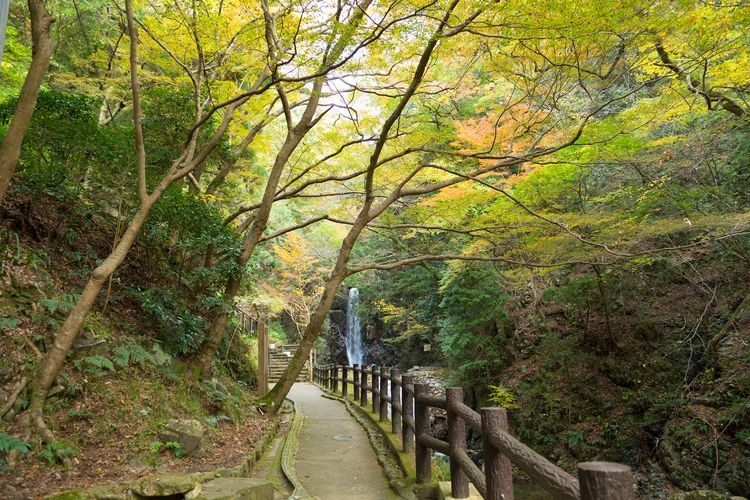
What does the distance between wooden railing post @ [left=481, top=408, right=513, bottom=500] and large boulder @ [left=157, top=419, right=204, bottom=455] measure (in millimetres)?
3540

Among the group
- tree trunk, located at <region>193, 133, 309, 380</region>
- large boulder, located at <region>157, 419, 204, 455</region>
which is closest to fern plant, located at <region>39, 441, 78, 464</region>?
large boulder, located at <region>157, 419, 204, 455</region>

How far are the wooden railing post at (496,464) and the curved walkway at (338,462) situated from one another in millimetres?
2348

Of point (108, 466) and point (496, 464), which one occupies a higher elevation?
point (496, 464)

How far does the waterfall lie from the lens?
87.1 ft

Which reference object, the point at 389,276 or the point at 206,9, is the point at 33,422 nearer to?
the point at 206,9

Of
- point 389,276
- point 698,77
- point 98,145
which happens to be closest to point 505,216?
point 698,77

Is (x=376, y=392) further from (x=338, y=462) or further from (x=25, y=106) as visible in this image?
(x=25, y=106)

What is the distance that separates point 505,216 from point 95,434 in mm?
6799

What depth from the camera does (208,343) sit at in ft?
24.3

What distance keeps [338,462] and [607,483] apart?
216 inches

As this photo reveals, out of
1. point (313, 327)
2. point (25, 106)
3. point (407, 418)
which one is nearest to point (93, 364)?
point (25, 106)

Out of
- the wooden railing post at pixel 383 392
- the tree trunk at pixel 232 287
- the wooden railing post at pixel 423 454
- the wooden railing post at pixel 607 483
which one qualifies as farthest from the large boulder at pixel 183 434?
the wooden railing post at pixel 607 483

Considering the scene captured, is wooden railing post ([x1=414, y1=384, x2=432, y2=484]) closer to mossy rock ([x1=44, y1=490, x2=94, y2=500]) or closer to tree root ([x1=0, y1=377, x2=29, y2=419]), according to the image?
mossy rock ([x1=44, y1=490, x2=94, y2=500])

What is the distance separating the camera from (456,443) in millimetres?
3947
